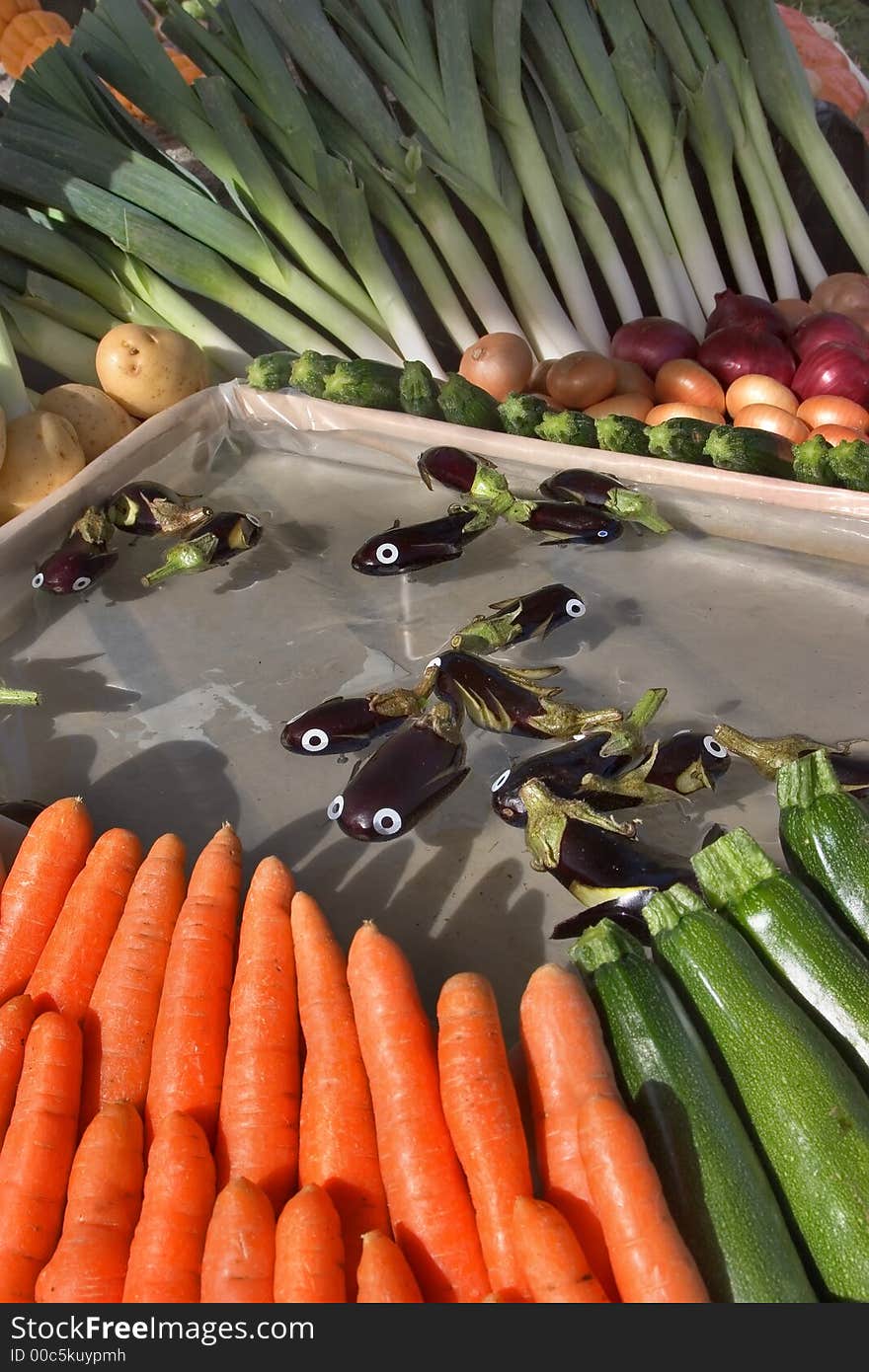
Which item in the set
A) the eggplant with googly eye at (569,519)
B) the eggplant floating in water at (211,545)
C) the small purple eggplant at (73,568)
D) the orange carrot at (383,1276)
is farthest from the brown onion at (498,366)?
the orange carrot at (383,1276)

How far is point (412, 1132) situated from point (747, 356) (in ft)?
7.40

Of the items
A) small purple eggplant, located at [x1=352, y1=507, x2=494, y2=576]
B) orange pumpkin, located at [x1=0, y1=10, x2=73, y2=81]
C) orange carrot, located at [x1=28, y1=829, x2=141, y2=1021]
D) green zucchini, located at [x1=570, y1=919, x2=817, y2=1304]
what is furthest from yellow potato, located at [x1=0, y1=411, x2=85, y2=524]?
orange pumpkin, located at [x1=0, y1=10, x2=73, y2=81]

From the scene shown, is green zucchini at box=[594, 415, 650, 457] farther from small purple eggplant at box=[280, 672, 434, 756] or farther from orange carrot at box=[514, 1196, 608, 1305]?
orange carrot at box=[514, 1196, 608, 1305]

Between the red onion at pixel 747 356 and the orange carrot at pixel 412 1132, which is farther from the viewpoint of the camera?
the red onion at pixel 747 356

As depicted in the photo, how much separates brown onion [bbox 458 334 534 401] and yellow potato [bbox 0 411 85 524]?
1.04 metres

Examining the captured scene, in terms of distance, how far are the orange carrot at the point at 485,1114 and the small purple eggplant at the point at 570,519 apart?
113cm

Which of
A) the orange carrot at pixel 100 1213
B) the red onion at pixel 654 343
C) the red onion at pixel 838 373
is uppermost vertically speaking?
the orange carrot at pixel 100 1213

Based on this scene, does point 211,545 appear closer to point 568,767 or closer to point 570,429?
point 570,429

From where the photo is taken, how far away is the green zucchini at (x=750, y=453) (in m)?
2.18

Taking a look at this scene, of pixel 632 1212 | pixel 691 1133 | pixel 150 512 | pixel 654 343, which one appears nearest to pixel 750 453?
pixel 654 343

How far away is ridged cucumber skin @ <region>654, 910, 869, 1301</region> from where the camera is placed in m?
0.94

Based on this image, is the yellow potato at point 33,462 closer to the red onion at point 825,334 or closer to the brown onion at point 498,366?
the brown onion at point 498,366

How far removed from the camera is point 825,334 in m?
2.73

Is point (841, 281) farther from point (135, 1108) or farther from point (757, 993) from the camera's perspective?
point (135, 1108)
